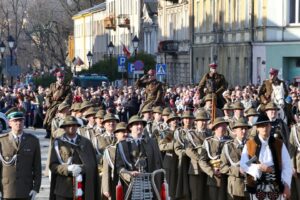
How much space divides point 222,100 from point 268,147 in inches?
460

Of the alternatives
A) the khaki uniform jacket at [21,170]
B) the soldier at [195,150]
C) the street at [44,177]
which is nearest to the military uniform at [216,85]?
the street at [44,177]

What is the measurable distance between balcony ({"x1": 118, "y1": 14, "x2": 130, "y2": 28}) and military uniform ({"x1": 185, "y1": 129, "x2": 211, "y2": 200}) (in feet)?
261

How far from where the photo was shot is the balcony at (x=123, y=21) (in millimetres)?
98062

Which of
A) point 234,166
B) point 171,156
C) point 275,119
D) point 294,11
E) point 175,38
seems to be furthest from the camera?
point 175,38

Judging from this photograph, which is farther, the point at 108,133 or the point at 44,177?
the point at 44,177

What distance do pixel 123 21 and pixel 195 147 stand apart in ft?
266

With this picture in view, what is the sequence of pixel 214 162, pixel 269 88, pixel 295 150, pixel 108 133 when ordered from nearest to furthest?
1. pixel 214 162
2. pixel 108 133
3. pixel 295 150
4. pixel 269 88

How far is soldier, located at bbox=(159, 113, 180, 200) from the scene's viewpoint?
19531mm

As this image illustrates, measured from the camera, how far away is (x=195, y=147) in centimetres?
1828

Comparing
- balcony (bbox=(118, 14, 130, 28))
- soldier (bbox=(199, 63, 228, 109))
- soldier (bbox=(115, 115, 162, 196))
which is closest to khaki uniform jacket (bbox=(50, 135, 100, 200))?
soldier (bbox=(115, 115, 162, 196))

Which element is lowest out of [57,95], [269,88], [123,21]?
[57,95]

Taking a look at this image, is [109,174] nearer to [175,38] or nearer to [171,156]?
[171,156]

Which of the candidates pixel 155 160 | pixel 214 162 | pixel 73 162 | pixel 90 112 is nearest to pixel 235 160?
pixel 214 162

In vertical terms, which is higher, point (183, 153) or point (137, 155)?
point (137, 155)
